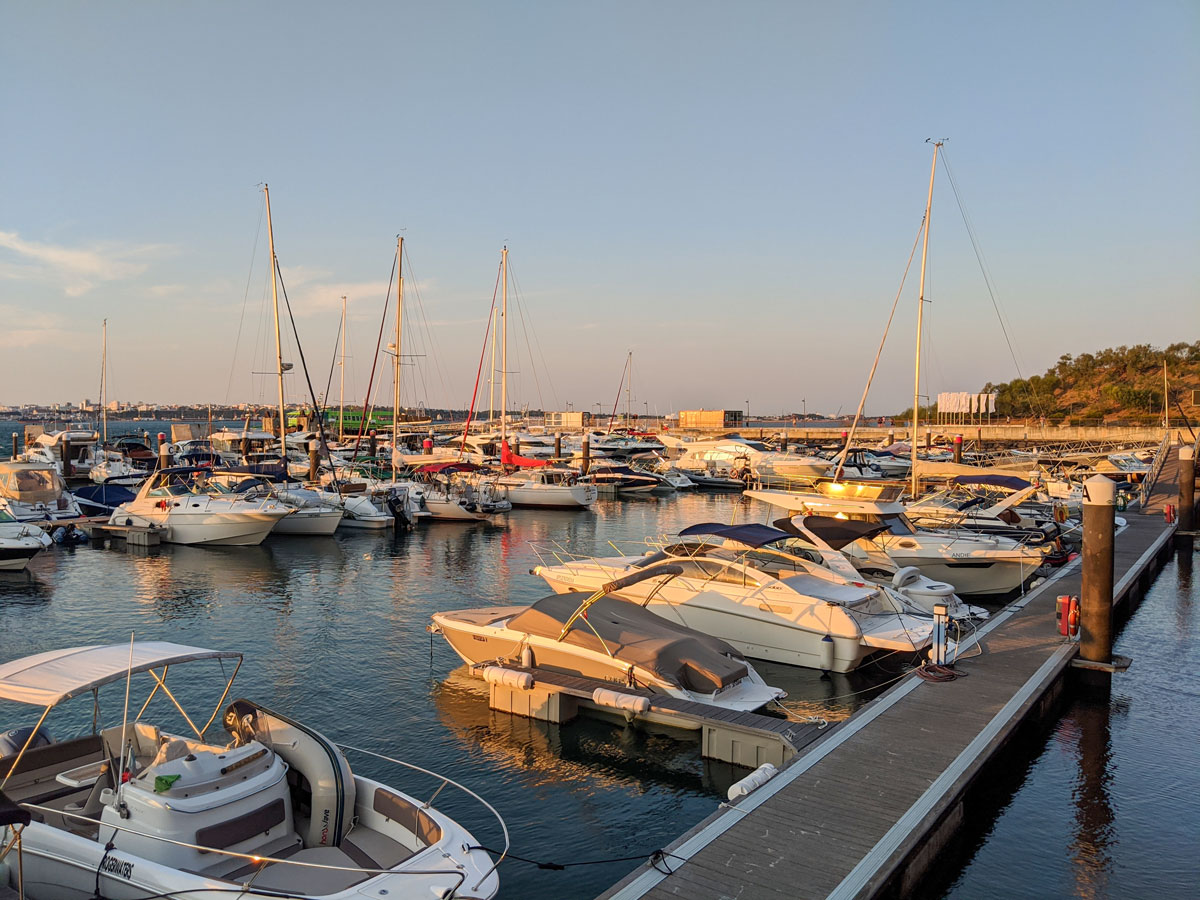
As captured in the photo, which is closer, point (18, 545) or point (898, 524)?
point (898, 524)

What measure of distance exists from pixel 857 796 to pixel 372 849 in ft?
17.0

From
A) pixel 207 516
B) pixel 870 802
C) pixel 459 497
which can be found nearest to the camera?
pixel 870 802

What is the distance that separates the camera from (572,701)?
549 inches

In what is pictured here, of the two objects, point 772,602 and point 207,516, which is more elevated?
point 772,602

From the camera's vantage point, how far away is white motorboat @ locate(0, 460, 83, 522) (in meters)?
34.8

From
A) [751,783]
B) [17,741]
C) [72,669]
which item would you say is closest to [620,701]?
[751,783]

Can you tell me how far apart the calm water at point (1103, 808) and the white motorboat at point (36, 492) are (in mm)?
36206

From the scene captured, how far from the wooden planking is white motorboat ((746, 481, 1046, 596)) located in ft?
28.3

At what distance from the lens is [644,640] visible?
47.4 ft

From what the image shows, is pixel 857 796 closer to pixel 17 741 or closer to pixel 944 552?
pixel 17 741

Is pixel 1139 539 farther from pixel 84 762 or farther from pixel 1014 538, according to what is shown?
pixel 84 762

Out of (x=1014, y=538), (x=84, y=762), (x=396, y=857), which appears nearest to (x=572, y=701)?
(x=396, y=857)

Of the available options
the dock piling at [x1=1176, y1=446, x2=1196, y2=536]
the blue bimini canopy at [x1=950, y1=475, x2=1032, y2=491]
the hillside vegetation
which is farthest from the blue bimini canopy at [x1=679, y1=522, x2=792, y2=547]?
the hillside vegetation

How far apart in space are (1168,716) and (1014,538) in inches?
493
